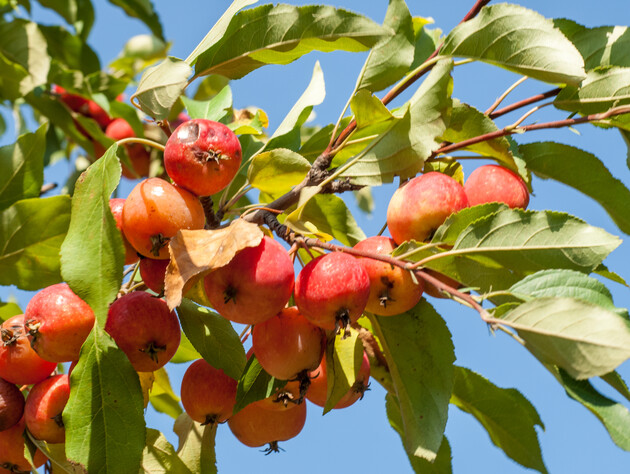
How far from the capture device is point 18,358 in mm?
1797

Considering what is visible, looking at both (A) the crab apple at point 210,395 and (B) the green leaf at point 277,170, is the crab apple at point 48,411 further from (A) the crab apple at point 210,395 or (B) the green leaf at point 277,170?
(B) the green leaf at point 277,170

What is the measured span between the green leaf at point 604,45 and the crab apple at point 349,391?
1002mm

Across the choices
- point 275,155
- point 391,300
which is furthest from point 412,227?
point 275,155

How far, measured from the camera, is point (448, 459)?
2.05 metres

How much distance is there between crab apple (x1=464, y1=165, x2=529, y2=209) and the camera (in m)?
1.73

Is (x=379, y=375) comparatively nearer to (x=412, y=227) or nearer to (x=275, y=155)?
(x=412, y=227)

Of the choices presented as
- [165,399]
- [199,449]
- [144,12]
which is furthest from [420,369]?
[144,12]

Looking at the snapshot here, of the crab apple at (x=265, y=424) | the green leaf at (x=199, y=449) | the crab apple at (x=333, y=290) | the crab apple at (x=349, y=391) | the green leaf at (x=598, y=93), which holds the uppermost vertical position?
the green leaf at (x=598, y=93)

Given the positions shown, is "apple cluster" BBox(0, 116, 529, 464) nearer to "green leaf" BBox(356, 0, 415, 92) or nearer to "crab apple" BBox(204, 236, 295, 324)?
"crab apple" BBox(204, 236, 295, 324)

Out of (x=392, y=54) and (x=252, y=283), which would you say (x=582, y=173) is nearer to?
(x=392, y=54)

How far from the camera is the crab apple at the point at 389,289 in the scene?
1557mm

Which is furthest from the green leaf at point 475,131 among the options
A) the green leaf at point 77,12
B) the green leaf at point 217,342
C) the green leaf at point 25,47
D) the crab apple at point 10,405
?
the green leaf at point 77,12

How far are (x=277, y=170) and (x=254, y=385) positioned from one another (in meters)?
0.58

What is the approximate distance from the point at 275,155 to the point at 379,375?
65 centimetres
